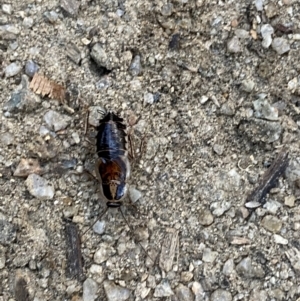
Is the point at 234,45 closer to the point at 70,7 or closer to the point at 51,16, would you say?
the point at 70,7

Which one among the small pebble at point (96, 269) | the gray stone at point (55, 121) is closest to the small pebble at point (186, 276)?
the small pebble at point (96, 269)

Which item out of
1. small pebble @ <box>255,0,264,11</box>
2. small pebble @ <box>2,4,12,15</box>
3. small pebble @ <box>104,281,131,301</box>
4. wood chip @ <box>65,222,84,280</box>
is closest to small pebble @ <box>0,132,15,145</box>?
wood chip @ <box>65,222,84,280</box>

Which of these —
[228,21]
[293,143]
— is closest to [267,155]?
[293,143]

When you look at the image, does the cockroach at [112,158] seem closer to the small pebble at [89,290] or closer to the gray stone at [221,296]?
the small pebble at [89,290]

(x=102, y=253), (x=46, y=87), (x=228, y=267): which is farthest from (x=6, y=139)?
(x=228, y=267)

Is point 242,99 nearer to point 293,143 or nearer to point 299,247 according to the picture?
point 293,143

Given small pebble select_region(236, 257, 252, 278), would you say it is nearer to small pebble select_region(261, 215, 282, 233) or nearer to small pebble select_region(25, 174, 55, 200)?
small pebble select_region(261, 215, 282, 233)
